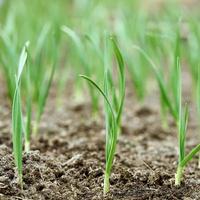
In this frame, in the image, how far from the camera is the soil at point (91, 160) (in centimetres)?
143

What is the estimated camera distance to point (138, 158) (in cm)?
188

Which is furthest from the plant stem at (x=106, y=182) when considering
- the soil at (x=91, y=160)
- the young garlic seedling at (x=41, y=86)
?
the young garlic seedling at (x=41, y=86)

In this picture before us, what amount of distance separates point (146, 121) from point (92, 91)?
409 mm

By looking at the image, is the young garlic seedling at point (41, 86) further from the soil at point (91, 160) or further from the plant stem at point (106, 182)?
the plant stem at point (106, 182)

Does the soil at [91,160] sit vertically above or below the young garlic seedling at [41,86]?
below

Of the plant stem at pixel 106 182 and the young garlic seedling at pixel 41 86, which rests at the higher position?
the young garlic seedling at pixel 41 86

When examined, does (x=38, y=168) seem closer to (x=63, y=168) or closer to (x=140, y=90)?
(x=63, y=168)

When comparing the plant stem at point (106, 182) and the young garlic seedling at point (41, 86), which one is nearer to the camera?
the plant stem at point (106, 182)

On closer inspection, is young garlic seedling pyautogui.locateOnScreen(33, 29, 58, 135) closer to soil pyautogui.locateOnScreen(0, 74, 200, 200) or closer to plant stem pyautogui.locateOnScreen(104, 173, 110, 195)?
soil pyautogui.locateOnScreen(0, 74, 200, 200)

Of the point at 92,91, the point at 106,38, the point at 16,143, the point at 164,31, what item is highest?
the point at 164,31

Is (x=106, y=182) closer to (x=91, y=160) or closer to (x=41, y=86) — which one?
(x=91, y=160)

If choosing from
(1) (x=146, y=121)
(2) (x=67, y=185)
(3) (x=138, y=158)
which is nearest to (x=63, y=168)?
(2) (x=67, y=185)

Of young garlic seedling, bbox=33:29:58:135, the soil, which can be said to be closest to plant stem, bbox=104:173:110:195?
the soil

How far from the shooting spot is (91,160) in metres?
1.73
